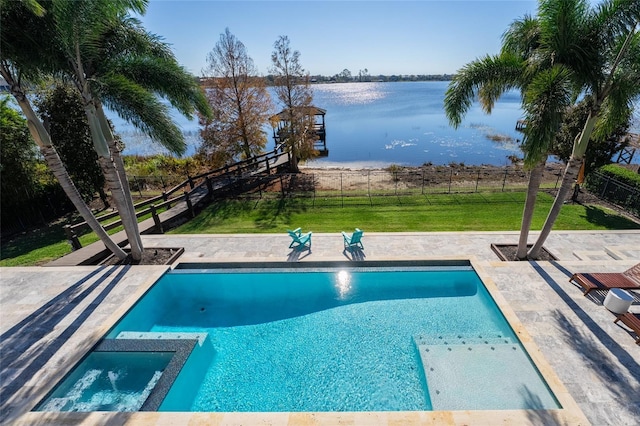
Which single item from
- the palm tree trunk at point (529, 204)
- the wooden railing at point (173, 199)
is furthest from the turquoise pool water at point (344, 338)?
the wooden railing at point (173, 199)

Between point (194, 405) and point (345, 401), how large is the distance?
2.93m

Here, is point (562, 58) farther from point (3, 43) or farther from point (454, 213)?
point (3, 43)

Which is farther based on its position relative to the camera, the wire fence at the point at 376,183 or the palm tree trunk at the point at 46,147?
the wire fence at the point at 376,183

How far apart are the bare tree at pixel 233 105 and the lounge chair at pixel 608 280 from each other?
19.7 metres

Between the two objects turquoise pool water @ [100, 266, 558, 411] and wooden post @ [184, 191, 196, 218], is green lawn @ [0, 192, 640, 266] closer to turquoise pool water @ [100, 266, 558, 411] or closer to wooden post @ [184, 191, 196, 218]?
wooden post @ [184, 191, 196, 218]

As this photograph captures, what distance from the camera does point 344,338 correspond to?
743 cm

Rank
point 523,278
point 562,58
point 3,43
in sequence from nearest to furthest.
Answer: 1. point 3,43
2. point 562,58
3. point 523,278

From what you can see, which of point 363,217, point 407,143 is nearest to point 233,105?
point 363,217

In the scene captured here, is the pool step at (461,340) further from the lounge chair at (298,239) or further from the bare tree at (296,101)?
the bare tree at (296,101)

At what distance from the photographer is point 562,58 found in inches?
290

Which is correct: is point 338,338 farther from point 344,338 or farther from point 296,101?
point 296,101

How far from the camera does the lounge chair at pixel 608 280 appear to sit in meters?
7.56

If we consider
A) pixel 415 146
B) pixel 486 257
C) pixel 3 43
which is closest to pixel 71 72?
pixel 3 43

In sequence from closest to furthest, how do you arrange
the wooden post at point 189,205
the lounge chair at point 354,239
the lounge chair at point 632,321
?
1. the lounge chair at point 632,321
2. the lounge chair at point 354,239
3. the wooden post at point 189,205
